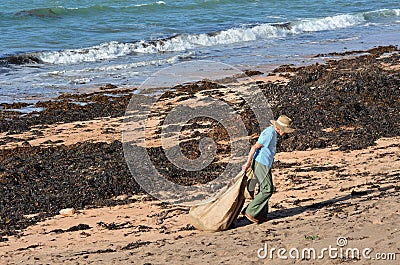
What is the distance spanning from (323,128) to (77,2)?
105 feet

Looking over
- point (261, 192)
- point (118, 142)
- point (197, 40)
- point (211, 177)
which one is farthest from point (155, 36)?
point (261, 192)

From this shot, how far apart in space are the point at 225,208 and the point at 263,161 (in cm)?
71

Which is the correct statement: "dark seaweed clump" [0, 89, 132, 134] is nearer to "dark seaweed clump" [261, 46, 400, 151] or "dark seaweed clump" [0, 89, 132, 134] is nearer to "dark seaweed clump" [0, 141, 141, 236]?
"dark seaweed clump" [0, 141, 141, 236]

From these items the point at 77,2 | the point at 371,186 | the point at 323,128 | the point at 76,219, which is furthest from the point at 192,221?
the point at 77,2

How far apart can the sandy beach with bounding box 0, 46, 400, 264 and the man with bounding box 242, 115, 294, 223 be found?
9.2 inches

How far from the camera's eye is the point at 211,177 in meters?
10.2

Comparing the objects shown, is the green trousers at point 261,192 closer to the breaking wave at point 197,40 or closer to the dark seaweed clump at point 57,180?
the dark seaweed clump at point 57,180

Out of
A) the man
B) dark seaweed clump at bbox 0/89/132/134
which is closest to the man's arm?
the man

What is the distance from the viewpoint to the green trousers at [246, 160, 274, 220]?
757 centimetres

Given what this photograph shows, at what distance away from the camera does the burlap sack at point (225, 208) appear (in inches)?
296

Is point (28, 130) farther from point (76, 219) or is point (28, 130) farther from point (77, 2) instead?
point (77, 2)

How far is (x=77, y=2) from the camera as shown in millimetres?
41344

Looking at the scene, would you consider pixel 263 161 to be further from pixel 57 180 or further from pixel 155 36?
pixel 155 36

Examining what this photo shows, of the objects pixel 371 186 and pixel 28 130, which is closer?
pixel 371 186
